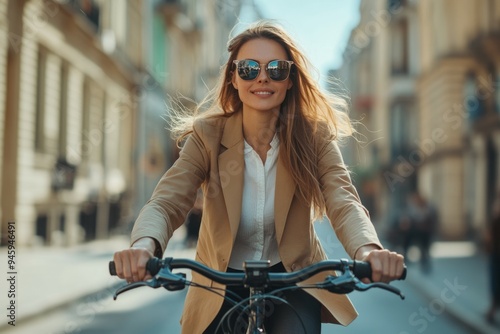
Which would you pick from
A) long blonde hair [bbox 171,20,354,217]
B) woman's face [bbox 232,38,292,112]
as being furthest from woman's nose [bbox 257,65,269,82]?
long blonde hair [bbox 171,20,354,217]

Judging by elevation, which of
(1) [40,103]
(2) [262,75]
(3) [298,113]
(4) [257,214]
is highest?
(1) [40,103]

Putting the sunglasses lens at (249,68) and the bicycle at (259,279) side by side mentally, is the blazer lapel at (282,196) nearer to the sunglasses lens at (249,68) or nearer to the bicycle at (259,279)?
the sunglasses lens at (249,68)

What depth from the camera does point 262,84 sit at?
2.93 m

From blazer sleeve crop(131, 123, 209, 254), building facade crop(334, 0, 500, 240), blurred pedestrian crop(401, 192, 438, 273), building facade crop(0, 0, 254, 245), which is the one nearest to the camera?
blazer sleeve crop(131, 123, 209, 254)

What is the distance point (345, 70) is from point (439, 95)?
4401 cm

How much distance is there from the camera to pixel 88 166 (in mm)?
24953

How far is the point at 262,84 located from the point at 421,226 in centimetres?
1536

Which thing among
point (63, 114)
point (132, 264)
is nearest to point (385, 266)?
point (132, 264)

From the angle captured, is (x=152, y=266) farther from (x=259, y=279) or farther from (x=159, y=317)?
(x=159, y=317)

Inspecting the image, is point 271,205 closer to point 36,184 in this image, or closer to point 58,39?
point 36,184

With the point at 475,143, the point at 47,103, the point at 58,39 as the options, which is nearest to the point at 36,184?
the point at 47,103

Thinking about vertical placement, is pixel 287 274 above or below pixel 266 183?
below

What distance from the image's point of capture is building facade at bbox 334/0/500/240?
78.7 ft

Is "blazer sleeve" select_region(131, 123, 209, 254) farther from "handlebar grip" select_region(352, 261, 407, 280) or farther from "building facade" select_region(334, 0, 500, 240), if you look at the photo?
"building facade" select_region(334, 0, 500, 240)
